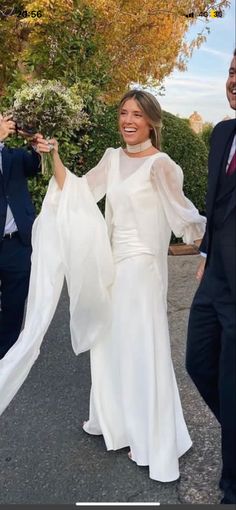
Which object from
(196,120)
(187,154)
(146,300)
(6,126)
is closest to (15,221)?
(6,126)

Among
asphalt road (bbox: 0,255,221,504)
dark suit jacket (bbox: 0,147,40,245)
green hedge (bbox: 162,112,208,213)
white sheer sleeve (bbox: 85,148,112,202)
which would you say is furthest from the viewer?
green hedge (bbox: 162,112,208,213)

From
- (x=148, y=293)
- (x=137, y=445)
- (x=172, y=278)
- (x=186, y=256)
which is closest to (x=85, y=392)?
(x=137, y=445)

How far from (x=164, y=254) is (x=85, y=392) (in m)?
1.41

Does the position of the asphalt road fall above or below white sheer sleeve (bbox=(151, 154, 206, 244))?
below

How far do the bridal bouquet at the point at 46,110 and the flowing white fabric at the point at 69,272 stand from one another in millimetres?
252

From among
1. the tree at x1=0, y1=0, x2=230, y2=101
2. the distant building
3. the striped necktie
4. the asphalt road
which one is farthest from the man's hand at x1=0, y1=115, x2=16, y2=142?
the distant building

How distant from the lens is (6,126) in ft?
11.0

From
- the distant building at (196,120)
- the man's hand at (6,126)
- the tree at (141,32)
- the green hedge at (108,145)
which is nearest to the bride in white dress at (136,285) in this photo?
the man's hand at (6,126)

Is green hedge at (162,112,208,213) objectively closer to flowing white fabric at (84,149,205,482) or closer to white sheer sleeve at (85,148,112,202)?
white sheer sleeve at (85,148,112,202)

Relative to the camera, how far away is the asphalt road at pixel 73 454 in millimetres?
2840

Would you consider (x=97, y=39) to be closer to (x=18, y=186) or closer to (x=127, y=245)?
(x=18, y=186)

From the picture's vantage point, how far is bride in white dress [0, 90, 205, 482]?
9.77ft

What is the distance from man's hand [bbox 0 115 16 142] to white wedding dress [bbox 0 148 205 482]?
0.43 m

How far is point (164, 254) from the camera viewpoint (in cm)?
312
